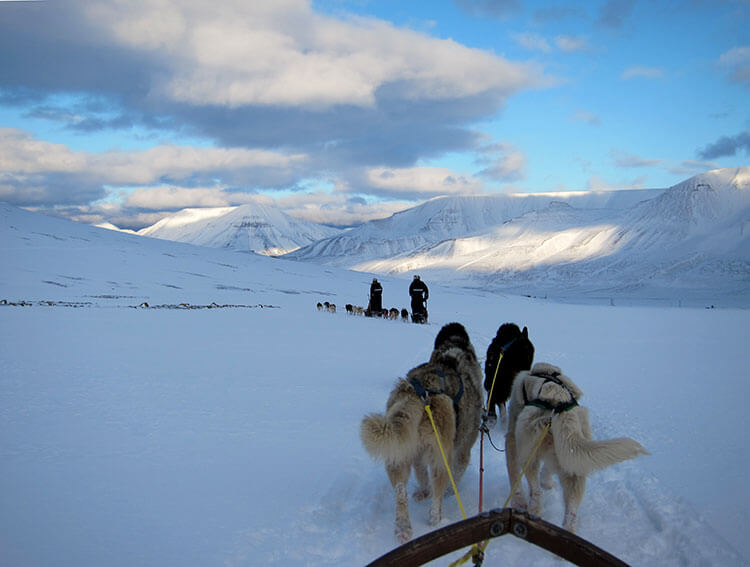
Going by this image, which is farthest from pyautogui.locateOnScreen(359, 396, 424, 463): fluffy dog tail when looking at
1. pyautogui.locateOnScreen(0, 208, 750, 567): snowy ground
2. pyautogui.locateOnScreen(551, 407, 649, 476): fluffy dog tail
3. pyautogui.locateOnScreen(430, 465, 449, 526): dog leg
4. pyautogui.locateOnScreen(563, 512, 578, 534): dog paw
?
pyautogui.locateOnScreen(563, 512, 578, 534): dog paw

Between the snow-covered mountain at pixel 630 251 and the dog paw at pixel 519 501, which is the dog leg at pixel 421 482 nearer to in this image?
the dog paw at pixel 519 501

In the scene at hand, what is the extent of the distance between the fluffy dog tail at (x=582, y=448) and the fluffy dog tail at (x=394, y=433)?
897 mm

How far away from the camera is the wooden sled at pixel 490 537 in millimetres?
1887

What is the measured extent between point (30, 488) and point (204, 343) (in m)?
7.73

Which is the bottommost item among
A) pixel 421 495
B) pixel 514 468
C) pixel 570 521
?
pixel 421 495

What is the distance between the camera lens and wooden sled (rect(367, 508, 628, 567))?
189cm

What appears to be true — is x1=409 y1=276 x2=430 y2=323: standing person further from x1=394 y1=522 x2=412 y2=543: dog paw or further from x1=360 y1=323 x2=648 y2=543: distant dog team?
x1=394 y1=522 x2=412 y2=543: dog paw

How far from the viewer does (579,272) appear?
333ft

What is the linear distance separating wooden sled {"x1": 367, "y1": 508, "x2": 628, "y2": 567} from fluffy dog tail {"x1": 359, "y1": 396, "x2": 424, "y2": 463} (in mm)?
1133

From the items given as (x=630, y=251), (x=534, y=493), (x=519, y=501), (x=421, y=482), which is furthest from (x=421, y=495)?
(x=630, y=251)

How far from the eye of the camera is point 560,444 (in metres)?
3.08

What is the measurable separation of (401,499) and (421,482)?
0.62 m

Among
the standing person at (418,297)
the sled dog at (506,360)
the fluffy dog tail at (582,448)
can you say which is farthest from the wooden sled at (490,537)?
the standing person at (418,297)

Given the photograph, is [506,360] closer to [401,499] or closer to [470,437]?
[470,437]
